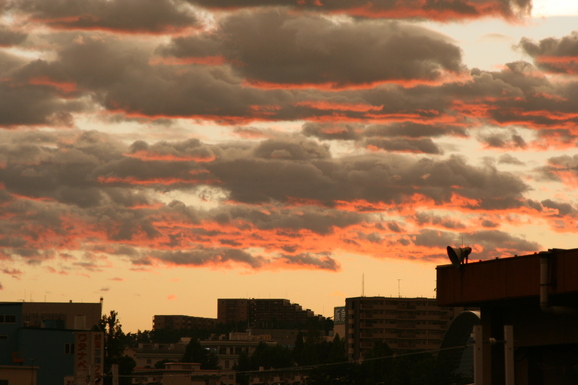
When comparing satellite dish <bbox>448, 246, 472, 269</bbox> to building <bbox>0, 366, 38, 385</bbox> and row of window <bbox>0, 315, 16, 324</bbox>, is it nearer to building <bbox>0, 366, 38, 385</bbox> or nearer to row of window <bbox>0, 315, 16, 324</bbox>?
building <bbox>0, 366, 38, 385</bbox>

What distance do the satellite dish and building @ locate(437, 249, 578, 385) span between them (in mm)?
378

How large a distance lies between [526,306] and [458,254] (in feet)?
12.5

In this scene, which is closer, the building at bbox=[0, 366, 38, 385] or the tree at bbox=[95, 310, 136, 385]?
the building at bbox=[0, 366, 38, 385]

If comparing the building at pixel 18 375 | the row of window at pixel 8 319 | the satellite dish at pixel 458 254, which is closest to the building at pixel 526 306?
the satellite dish at pixel 458 254

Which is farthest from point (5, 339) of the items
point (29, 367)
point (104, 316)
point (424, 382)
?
point (424, 382)

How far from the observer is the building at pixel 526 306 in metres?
36.2

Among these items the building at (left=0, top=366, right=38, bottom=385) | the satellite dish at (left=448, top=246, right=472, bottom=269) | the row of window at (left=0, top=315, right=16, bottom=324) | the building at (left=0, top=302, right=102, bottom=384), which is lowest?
the building at (left=0, top=366, right=38, bottom=385)

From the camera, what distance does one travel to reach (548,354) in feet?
134

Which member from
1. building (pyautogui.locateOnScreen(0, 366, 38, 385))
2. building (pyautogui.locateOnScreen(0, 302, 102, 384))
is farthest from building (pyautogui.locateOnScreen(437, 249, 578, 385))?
building (pyautogui.locateOnScreen(0, 302, 102, 384))

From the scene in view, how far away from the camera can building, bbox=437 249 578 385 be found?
36.2 metres

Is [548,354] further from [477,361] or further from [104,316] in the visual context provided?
[104,316]

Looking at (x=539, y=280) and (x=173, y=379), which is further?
→ (x=173, y=379)

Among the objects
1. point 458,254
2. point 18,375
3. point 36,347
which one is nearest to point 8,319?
point 36,347

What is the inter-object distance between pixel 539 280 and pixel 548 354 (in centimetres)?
506
